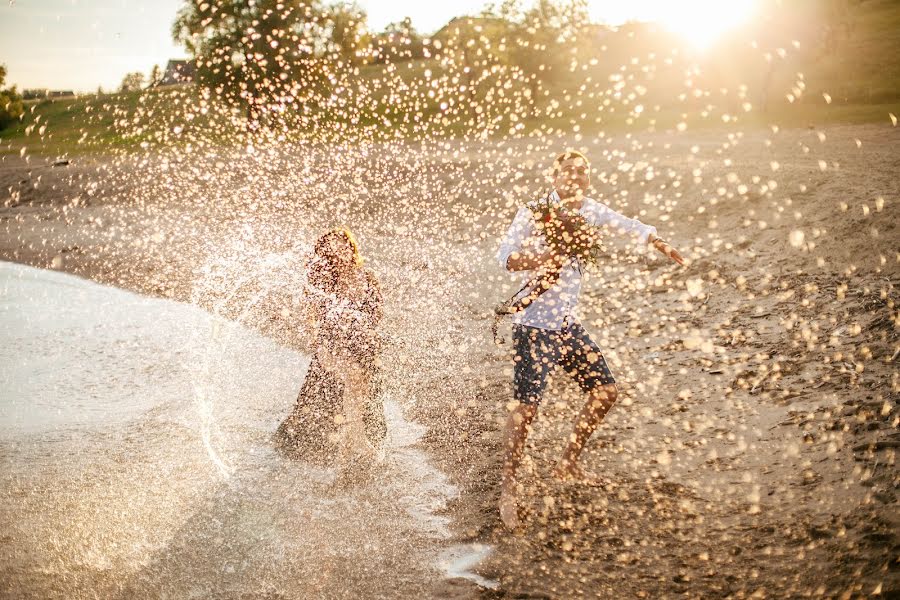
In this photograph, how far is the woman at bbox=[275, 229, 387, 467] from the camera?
604 centimetres

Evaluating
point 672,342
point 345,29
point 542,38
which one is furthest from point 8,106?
point 672,342

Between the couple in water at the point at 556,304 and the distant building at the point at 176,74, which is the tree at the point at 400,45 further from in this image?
the couple in water at the point at 556,304

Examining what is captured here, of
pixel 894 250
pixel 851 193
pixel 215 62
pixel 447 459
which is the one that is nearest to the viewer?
pixel 447 459

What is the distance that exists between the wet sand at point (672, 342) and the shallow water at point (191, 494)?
0.46 metres

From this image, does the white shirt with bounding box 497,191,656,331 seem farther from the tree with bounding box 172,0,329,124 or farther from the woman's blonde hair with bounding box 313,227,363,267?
the tree with bounding box 172,0,329,124

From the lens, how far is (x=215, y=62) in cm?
4606

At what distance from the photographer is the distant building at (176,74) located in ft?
302

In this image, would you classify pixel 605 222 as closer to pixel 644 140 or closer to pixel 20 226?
pixel 644 140

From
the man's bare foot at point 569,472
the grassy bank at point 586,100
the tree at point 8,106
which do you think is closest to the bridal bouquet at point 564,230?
the man's bare foot at point 569,472

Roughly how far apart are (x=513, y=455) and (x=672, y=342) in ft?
15.0

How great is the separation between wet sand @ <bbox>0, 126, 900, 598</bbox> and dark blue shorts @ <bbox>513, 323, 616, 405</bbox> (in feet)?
2.99

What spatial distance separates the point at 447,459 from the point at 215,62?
45.1 m

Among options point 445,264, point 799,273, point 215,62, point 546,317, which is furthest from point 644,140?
point 215,62

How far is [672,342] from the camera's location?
8.84 m
